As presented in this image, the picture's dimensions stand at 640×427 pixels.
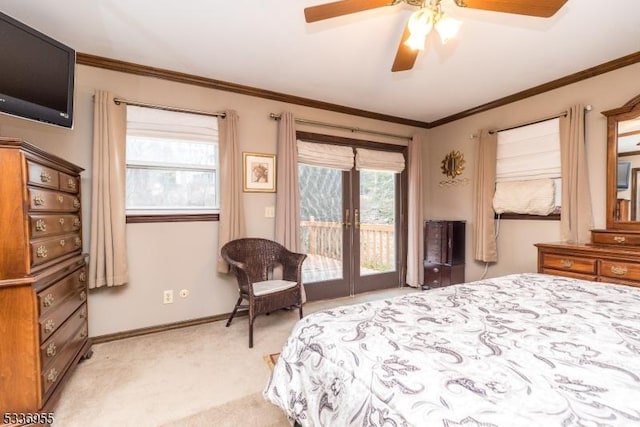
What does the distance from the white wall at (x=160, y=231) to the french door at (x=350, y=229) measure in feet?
2.07

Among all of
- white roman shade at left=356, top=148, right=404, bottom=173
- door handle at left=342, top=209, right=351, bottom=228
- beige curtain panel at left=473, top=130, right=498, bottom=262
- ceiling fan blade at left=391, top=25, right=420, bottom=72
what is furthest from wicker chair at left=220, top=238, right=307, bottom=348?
beige curtain panel at left=473, top=130, right=498, bottom=262

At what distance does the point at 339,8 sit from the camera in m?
1.57

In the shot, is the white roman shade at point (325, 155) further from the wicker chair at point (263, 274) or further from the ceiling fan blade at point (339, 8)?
the ceiling fan blade at point (339, 8)

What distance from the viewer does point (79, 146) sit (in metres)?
2.58

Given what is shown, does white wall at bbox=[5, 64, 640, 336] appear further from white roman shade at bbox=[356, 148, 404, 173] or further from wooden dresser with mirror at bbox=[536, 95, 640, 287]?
white roman shade at bbox=[356, 148, 404, 173]

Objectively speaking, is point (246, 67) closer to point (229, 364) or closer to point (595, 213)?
point (229, 364)

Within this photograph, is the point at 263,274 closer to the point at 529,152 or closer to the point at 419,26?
the point at 419,26

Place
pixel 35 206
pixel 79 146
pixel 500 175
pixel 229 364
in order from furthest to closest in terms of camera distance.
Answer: pixel 500 175
pixel 79 146
pixel 229 364
pixel 35 206

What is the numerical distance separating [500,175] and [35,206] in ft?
13.5

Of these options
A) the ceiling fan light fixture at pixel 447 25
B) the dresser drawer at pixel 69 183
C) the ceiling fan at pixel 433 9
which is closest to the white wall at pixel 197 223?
the dresser drawer at pixel 69 183

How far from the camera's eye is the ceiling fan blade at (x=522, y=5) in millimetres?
1496

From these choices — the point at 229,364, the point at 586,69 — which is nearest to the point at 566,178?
the point at 586,69

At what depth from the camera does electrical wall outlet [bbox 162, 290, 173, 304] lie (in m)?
2.90

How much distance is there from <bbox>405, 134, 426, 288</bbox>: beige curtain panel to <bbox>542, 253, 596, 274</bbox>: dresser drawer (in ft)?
5.33
